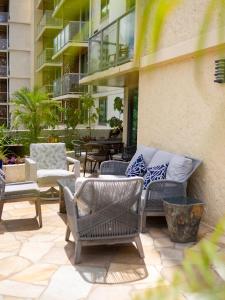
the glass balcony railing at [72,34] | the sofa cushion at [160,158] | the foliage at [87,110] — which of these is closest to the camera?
the glass balcony railing at [72,34]

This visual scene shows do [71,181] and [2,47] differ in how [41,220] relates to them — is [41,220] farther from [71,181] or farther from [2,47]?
[2,47]

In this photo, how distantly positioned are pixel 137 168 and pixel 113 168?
65 cm

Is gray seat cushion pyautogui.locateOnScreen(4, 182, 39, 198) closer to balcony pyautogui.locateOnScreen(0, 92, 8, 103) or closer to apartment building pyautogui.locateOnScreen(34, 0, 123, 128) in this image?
apartment building pyautogui.locateOnScreen(34, 0, 123, 128)

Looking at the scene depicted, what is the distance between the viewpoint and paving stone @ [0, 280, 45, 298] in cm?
393

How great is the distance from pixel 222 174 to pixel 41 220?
3072mm

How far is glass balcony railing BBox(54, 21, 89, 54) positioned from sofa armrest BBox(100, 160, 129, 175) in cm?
673

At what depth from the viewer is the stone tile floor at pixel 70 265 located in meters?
4.02

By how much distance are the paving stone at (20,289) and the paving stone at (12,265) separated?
0.25 meters

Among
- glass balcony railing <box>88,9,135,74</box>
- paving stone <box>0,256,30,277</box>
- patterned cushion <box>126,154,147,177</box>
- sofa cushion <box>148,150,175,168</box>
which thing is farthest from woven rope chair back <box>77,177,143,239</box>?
glass balcony railing <box>88,9,135,74</box>

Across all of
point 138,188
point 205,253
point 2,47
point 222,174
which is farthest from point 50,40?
point 2,47

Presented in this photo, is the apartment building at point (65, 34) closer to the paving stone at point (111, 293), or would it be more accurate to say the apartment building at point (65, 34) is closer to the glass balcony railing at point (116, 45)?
the paving stone at point (111, 293)

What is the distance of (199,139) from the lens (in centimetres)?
659

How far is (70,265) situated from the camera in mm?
4684

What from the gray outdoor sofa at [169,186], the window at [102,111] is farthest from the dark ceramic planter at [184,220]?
the window at [102,111]
